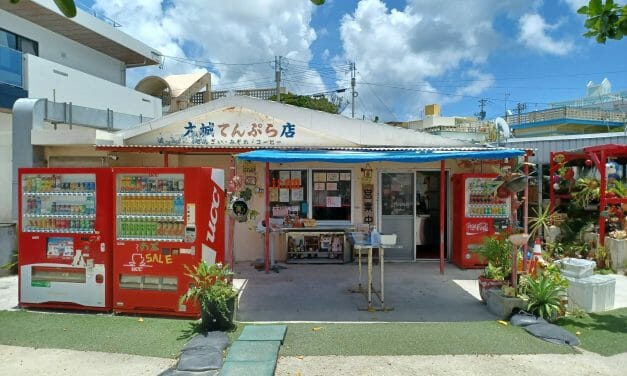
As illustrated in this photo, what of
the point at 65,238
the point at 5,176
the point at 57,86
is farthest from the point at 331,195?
the point at 57,86

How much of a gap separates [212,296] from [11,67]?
497 inches

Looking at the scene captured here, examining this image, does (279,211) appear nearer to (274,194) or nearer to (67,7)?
(274,194)

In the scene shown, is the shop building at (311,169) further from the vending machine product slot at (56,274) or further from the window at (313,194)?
the vending machine product slot at (56,274)

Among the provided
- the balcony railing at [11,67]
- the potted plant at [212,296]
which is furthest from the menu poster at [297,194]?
the balcony railing at [11,67]

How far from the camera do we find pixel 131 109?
2164cm

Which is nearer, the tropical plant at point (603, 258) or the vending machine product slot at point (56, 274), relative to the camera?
the vending machine product slot at point (56, 274)

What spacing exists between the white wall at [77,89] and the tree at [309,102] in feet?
44.3

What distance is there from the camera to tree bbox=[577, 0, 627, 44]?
15.1 ft

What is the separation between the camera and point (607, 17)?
15.2ft

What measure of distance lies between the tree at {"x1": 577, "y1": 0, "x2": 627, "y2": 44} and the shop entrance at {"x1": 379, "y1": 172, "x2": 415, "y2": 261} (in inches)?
225

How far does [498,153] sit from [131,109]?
18681mm

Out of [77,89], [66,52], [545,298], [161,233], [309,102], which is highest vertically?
[309,102]

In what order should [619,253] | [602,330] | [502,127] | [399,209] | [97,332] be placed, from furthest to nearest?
[502,127]
[399,209]
[619,253]
[602,330]
[97,332]

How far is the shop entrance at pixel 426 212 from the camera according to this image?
34.1ft
